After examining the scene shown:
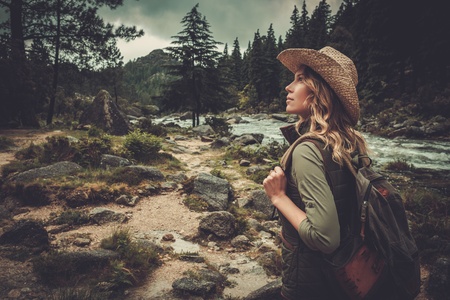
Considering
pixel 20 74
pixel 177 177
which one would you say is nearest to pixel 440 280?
pixel 177 177

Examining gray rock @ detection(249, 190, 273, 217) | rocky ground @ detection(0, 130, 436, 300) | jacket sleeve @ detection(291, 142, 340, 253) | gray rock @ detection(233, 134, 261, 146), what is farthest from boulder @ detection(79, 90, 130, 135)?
jacket sleeve @ detection(291, 142, 340, 253)

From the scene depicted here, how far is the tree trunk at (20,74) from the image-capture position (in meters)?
12.5

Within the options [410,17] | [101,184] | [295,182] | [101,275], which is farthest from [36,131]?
[410,17]

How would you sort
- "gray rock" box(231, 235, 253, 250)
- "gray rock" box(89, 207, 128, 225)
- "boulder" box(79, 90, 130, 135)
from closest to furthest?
"gray rock" box(231, 235, 253, 250), "gray rock" box(89, 207, 128, 225), "boulder" box(79, 90, 130, 135)

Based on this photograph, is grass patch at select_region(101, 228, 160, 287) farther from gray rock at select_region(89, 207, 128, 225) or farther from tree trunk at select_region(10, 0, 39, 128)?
tree trunk at select_region(10, 0, 39, 128)

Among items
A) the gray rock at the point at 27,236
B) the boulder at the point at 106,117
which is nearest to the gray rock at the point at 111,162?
the gray rock at the point at 27,236

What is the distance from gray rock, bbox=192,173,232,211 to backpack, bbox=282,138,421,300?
5.13 metres

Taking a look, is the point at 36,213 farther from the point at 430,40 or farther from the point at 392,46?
the point at 392,46

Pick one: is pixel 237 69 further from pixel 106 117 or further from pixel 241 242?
pixel 241 242

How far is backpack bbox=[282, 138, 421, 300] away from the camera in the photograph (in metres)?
1.36

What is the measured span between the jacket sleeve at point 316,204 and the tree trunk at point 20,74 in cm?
1546

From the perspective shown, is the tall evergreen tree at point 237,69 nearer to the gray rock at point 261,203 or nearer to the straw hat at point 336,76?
the gray rock at point 261,203

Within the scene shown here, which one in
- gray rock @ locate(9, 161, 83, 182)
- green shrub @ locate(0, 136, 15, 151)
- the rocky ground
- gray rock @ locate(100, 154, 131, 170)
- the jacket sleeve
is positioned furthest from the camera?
green shrub @ locate(0, 136, 15, 151)

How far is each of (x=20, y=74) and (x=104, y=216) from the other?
447 inches
